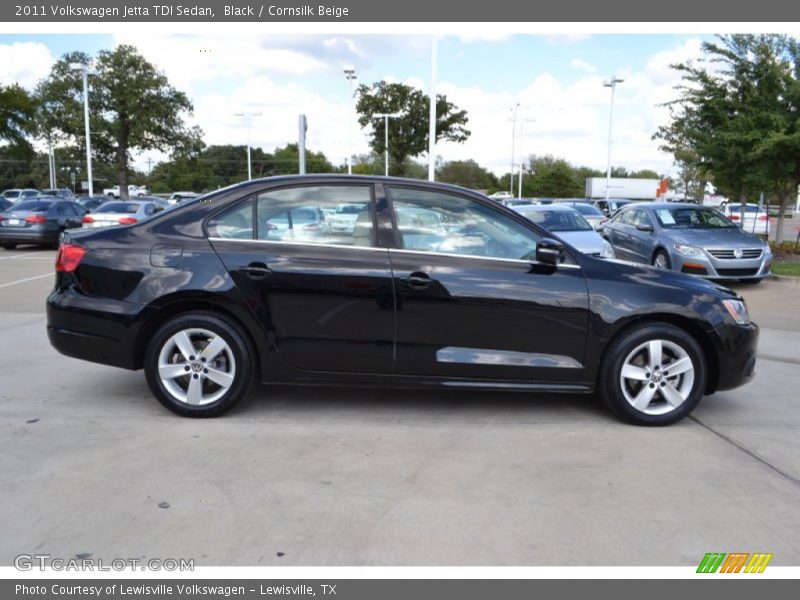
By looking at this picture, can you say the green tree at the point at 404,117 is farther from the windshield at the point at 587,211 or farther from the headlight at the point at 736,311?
the headlight at the point at 736,311

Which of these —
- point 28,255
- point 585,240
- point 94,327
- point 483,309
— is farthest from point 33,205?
point 483,309

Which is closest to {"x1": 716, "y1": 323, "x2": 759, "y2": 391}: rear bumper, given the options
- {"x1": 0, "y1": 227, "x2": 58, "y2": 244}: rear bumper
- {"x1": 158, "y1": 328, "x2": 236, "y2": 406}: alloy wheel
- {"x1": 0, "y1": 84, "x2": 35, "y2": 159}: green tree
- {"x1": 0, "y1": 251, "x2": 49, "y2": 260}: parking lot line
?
{"x1": 158, "y1": 328, "x2": 236, "y2": 406}: alloy wheel

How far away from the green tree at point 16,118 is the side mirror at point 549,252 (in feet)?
97.4

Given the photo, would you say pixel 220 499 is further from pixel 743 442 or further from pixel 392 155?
pixel 392 155

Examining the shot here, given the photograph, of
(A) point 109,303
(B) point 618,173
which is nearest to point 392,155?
(A) point 109,303

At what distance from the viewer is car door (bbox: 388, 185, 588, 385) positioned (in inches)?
183

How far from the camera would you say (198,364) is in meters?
4.72

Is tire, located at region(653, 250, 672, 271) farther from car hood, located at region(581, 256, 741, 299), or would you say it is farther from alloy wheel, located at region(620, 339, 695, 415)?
alloy wheel, located at region(620, 339, 695, 415)

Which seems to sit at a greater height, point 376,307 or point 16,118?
point 16,118

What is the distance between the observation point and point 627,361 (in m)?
4.74

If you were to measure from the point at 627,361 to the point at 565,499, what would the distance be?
4.77 ft

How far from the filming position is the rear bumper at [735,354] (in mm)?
4809

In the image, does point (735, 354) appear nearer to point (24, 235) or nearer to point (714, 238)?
point (714, 238)

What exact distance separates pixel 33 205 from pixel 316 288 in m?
16.8
